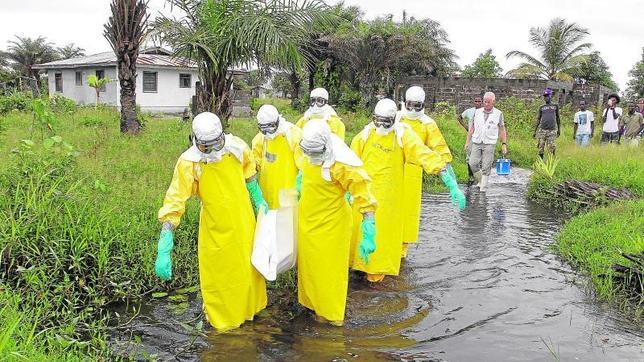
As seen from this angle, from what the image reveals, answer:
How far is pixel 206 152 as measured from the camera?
13.5ft

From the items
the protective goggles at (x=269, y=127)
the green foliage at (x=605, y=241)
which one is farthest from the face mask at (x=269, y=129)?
the green foliage at (x=605, y=241)

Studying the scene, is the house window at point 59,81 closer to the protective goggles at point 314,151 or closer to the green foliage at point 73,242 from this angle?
the green foliage at point 73,242

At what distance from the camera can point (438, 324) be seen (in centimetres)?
477

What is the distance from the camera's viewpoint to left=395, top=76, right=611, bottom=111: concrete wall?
19609 mm

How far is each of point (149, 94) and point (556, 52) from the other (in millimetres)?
19096

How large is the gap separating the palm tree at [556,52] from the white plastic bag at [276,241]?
25.5 metres

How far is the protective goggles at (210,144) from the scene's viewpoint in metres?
4.05

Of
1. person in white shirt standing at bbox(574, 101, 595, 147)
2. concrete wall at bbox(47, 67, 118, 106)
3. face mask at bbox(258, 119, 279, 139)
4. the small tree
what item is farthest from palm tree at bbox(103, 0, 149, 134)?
concrete wall at bbox(47, 67, 118, 106)

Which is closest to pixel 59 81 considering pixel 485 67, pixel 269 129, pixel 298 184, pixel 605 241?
pixel 485 67

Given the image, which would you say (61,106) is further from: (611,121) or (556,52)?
(556,52)

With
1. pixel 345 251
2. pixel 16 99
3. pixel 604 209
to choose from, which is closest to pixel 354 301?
pixel 345 251

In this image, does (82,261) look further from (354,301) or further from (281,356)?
(354,301)

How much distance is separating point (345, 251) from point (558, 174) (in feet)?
22.0

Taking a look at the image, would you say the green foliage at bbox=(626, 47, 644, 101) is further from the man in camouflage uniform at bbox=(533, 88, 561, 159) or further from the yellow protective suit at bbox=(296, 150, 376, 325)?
the yellow protective suit at bbox=(296, 150, 376, 325)
